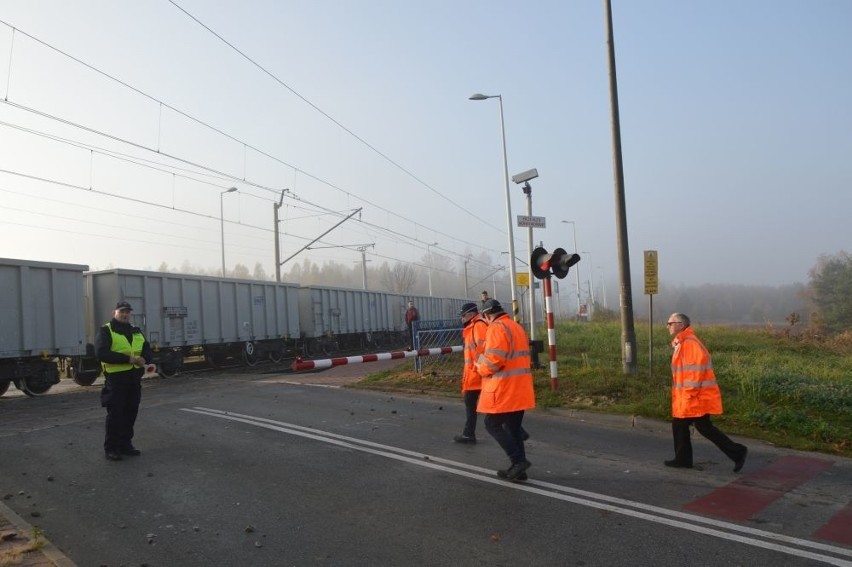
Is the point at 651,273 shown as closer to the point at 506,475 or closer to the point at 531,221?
the point at 531,221

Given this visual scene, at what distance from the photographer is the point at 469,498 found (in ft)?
17.6

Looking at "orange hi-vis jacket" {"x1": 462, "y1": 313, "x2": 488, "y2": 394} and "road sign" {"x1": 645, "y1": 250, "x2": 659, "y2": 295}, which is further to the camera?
"road sign" {"x1": 645, "y1": 250, "x2": 659, "y2": 295}

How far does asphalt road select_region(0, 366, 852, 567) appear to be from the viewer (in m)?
4.25

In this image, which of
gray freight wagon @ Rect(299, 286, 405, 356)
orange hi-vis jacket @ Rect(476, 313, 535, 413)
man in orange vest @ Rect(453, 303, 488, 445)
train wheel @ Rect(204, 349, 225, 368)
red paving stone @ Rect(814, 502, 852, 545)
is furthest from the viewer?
gray freight wagon @ Rect(299, 286, 405, 356)

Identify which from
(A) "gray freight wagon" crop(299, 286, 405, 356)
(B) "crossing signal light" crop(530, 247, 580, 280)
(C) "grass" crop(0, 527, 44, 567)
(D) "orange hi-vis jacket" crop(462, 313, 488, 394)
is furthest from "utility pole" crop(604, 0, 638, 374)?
(A) "gray freight wagon" crop(299, 286, 405, 356)

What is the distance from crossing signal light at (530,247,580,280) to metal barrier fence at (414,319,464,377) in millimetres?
3279

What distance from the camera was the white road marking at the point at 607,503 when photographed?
4227 mm

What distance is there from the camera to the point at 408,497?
5426mm

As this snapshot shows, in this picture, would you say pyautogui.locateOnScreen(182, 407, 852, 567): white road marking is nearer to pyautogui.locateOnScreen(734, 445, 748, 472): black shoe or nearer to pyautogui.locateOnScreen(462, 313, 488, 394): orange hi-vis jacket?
pyautogui.locateOnScreen(462, 313, 488, 394): orange hi-vis jacket

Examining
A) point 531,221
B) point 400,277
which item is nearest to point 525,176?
point 531,221

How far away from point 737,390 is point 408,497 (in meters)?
6.75

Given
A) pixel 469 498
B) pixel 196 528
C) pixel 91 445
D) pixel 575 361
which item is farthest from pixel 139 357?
pixel 575 361

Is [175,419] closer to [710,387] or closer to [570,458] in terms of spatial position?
[570,458]

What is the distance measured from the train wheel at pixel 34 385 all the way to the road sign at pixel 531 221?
38.3ft
